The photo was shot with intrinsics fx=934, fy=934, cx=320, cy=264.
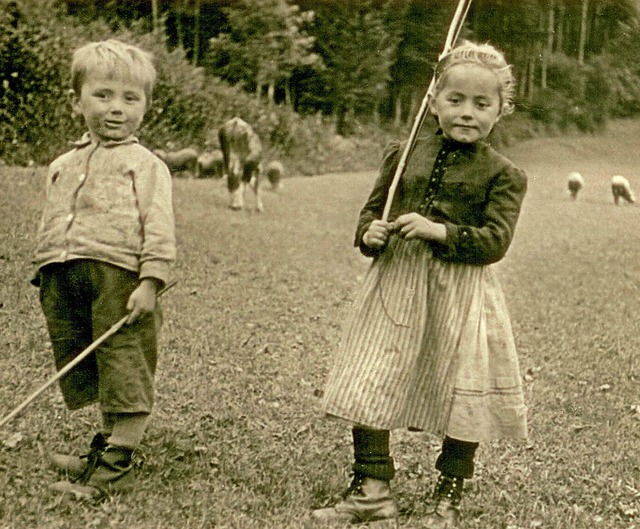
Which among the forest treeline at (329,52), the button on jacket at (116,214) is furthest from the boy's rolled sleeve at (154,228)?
the forest treeline at (329,52)

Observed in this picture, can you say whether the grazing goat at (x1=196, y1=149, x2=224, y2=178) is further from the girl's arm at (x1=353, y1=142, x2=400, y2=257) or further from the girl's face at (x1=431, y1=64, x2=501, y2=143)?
the girl's face at (x1=431, y1=64, x2=501, y2=143)

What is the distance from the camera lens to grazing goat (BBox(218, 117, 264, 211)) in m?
12.6

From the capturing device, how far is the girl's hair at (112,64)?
312cm

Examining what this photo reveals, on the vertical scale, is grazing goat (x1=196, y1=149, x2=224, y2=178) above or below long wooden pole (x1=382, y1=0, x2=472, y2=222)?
below

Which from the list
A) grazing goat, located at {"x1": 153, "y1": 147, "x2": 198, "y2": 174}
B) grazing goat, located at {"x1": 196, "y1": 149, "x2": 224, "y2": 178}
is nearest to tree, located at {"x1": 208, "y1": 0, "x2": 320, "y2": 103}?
grazing goat, located at {"x1": 196, "y1": 149, "x2": 224, "y2": 178}

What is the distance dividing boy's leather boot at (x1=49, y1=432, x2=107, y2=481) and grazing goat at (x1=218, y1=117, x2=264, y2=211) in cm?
911

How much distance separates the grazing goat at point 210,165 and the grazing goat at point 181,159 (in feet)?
0.33

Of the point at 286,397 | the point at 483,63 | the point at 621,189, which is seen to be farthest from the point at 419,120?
the point at 621,189

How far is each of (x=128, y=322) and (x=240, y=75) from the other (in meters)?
12.4

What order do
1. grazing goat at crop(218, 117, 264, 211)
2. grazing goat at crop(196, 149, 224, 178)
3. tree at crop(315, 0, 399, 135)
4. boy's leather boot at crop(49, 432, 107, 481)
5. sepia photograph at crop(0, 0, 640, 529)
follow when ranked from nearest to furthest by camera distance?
sepia photograph at crop(0, 0, 640, 529), boy's leather boot at crop(49, 432, 107, 481), grazing goat at crop(218, 117, 264, 211), grazing goat at crop(196, 149, 224, 178), tree at crop(315, 0, 399, 135)

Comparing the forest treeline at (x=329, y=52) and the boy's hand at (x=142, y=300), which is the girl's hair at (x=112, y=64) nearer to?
the boy's hand at (x=142, y=300)

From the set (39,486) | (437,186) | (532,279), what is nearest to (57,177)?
(39,486)

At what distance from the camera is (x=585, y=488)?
3.75 metres

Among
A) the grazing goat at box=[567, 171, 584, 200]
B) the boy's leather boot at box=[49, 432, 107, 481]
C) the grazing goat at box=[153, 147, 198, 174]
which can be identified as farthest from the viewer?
the grazing goat at box=[153, 147, 198, 174]
